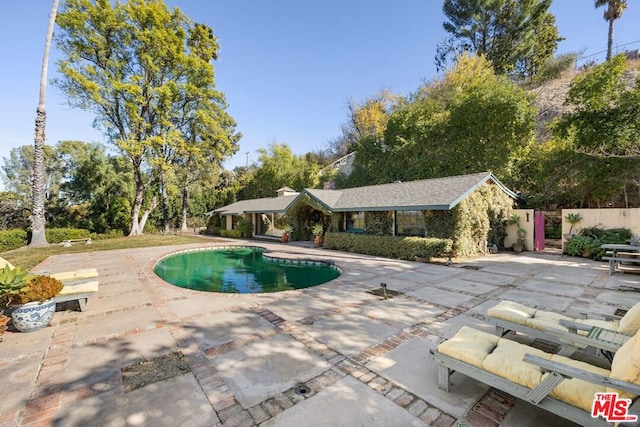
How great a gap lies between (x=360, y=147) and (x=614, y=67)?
694 inches

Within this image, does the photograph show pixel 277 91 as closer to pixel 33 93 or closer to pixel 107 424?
pixel 33 93

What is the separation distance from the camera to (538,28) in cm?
3070

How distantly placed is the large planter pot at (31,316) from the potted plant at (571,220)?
764 inches

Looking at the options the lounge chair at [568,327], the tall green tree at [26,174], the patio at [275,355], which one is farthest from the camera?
the tall green tree at [26,174]

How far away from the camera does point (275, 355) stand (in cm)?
421

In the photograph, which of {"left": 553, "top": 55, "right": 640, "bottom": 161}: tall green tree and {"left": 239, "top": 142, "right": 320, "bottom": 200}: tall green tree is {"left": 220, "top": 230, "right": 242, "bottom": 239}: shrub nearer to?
{"left": 239, "top": 142, "right": 320, "bottom": 200}: tall green tree

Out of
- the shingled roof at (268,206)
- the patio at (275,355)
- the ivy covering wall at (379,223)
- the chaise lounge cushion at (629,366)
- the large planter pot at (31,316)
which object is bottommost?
the patio at (275,355)

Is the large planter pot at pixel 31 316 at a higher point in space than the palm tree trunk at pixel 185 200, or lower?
lower

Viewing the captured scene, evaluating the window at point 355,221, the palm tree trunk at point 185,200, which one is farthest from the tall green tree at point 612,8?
the palm tree trunk at point 185,200

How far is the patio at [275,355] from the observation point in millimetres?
3010

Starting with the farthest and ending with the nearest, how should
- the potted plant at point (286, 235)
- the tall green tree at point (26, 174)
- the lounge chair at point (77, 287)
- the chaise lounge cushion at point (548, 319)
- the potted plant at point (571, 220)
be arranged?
the tall green tree at point (26, 174), the potted plant at point (286, 235), the potted plant at point (571, 220), the lounge chair at point (77, 287), the chaise lounge cushion at point (548, 319)

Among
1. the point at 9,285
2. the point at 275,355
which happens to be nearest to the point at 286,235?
the point at 9,285

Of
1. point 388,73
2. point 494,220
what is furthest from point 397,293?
point 388,73

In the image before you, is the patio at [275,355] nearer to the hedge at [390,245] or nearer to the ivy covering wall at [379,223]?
the hedge at [390,245]
